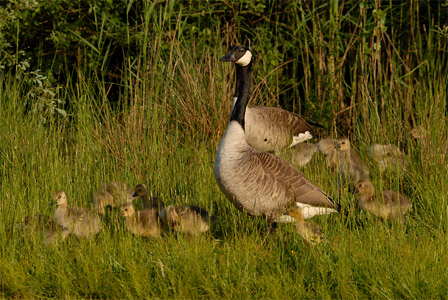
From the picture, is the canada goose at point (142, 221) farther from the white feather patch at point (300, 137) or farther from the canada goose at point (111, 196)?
the white feather patch at point (300, 137)

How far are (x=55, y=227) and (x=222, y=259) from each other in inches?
65.5

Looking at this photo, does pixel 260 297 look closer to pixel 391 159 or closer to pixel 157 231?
pixel 157 231

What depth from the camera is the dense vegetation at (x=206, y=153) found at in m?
4.56

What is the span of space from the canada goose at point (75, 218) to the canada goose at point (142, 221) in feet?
0.91

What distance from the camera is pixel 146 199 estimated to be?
20.7 feet

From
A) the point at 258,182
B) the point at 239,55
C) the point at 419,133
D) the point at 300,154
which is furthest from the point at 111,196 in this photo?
the point at 419,133

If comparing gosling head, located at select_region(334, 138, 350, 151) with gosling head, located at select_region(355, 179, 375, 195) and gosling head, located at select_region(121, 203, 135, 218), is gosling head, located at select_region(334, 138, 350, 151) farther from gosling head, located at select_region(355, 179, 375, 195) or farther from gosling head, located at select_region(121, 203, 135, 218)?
gosling head, located at select_region(121, 203, 135, 218)

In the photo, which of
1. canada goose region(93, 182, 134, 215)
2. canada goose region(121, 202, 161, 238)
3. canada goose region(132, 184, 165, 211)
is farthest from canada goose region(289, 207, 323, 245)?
canada goose region(93, 182, 134, 215)

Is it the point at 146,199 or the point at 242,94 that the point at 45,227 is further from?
the point at 242,94

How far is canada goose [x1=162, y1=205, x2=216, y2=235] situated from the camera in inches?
214

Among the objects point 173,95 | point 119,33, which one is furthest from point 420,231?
point 119,33

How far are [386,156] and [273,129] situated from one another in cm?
210

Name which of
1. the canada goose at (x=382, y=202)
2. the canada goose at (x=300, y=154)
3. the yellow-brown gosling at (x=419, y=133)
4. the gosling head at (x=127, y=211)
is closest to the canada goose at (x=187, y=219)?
the gosling head at (x=127, y=211)

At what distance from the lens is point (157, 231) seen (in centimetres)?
562
